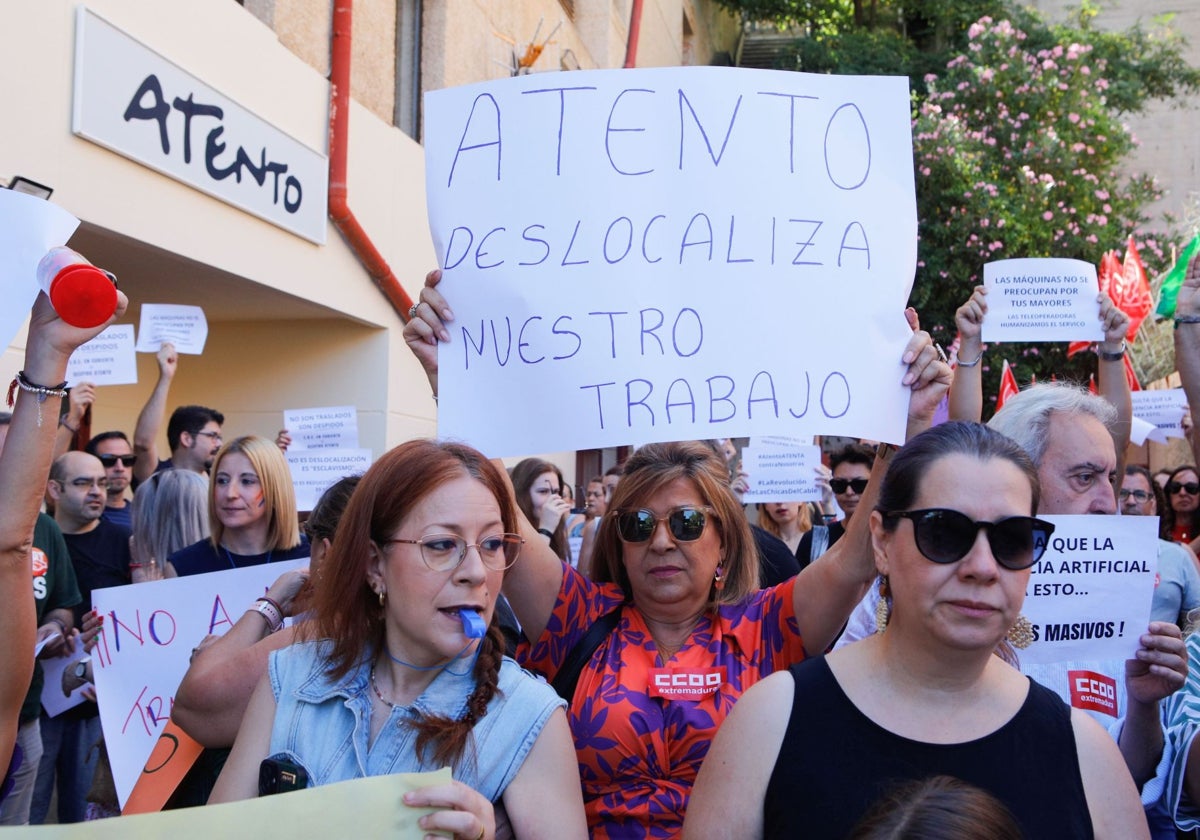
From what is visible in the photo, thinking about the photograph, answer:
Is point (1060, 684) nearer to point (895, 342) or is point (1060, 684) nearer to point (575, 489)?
point (895, 342)

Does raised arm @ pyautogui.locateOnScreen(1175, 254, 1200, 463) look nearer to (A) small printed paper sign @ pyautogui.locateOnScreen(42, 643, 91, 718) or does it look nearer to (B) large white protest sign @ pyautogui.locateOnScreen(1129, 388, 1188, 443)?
(B) large white protest sign @ pyautogui.locateOnScreen(1129, 388, 1188, 443)

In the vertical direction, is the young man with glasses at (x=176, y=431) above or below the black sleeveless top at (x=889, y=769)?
above

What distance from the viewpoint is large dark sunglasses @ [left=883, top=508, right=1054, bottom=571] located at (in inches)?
81.7

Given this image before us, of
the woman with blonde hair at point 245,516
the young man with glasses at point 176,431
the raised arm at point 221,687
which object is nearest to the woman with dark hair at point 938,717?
the raised arm at point 221,687

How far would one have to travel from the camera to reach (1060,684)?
2746mm

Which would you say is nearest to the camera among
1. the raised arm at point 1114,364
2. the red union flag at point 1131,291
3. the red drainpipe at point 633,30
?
the raised arm at point 1114,364

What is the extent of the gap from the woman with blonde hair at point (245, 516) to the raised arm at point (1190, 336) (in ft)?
10.1

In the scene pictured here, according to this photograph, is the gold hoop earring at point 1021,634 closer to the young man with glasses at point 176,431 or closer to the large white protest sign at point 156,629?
the large white protest sign at point 156,629

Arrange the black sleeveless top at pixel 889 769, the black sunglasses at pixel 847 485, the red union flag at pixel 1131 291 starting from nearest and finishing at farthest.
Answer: the black sleeveless top at pixel 889 769, the black sunglasses at pixel 847 485, the red union flag at pixel 1131 291

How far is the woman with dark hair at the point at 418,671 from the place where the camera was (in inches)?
82.8

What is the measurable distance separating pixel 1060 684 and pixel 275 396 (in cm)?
813

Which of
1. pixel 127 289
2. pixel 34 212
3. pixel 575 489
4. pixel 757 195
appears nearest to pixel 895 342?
pixel 757 195

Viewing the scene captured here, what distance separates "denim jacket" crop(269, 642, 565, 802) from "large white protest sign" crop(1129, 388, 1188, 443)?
16.4 feet

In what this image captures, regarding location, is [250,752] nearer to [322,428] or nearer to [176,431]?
[322,428]
